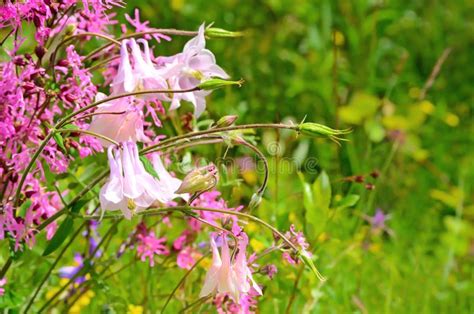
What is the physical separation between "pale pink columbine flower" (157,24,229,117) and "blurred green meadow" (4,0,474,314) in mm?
995

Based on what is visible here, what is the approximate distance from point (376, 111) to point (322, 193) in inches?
59.5

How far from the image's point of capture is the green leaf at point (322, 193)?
1.94m

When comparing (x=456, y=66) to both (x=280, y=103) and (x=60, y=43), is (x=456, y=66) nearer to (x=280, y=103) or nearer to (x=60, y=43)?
(x=280, y=103)

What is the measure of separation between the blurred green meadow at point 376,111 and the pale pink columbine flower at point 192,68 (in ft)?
3.26

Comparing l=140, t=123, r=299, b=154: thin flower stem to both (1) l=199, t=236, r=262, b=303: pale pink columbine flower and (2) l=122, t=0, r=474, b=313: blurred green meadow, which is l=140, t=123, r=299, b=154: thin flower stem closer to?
(1) l=199, t=236, r=262, b=303: pale pink columbine flower

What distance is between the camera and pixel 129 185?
1.34 meters

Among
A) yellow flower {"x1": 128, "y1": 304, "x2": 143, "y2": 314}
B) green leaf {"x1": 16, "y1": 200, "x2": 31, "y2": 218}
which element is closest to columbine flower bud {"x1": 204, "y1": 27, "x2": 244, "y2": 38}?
green leaf {"x1": 16, "y1": 200, "x2": 31, "y2": 218}

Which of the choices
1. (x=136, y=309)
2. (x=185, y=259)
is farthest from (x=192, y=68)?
(x=136, y=309)

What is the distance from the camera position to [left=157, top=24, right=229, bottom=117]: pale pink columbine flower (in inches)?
57.7

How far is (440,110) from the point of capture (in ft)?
12.5

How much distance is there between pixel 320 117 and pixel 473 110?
0.71m

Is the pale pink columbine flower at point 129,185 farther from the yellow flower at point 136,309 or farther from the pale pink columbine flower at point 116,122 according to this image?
the yellow flower at point 136,309

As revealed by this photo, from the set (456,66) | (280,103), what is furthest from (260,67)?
(456,66)

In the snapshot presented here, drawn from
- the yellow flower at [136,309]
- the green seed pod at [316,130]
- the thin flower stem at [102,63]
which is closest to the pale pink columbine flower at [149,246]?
the yellow flower at [136,309]
